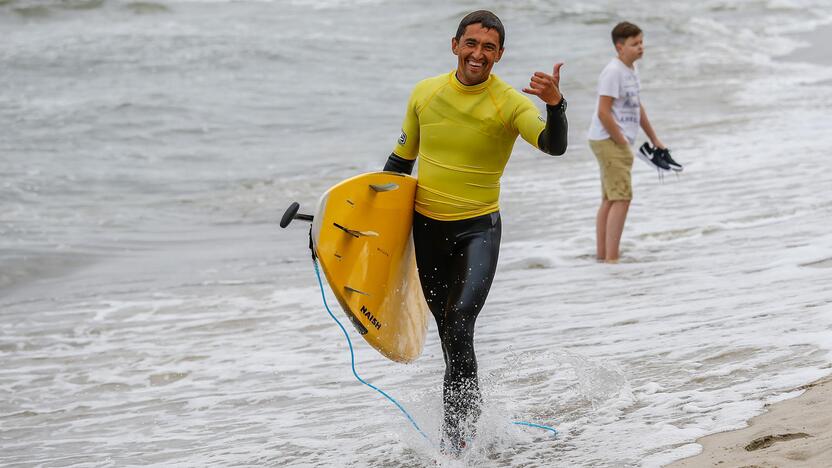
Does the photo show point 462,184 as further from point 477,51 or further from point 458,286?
point 477,51

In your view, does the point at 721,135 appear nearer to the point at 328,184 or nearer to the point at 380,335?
the point at 328,184

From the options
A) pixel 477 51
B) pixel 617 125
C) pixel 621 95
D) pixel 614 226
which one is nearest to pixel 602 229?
pixel 614 226

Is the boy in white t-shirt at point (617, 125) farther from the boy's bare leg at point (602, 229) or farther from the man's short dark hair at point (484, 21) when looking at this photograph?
the man's short dark hair at point (484, 21)

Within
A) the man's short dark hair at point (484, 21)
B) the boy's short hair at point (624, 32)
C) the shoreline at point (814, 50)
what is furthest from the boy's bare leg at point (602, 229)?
the shoreline at point (814, 50)

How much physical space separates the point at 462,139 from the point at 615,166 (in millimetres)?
3670

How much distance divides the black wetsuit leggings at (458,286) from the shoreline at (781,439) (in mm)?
931

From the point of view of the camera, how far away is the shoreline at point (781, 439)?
157 inches

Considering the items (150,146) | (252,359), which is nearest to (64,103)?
(150,146)

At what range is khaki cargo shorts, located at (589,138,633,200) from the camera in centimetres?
825

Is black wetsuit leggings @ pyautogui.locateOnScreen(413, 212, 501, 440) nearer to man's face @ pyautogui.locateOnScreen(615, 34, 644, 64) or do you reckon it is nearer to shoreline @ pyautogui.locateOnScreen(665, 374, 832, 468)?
shoreline @ pyautogui.locateOnScreen(665, 374, 832, 468)

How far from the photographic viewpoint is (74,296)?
938 centimetres

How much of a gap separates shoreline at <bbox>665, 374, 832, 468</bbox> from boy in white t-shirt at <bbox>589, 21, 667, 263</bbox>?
368cm

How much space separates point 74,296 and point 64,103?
38.6 ft

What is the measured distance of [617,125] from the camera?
26.8ft
